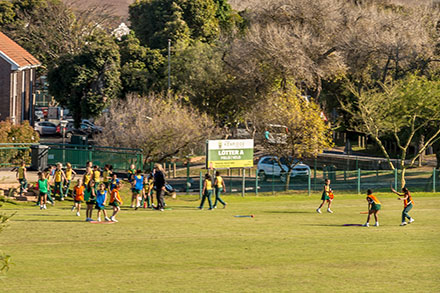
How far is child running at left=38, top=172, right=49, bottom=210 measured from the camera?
28109 millimetres

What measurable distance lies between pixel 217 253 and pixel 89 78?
168ft

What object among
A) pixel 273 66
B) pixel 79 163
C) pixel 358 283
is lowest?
pixel 358 283

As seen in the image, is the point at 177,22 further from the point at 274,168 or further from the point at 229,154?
the point at 229,154

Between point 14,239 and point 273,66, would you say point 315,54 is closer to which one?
point 273,66

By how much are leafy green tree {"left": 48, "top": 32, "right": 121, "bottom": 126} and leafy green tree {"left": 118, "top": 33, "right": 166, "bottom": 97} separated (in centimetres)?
117

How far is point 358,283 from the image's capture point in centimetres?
1716

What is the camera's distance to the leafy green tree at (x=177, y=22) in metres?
75.8

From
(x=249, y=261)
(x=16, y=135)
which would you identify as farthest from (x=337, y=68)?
(x=249, y=261)

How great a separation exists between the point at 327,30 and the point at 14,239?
44.7 metres

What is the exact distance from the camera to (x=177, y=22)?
7556 cm

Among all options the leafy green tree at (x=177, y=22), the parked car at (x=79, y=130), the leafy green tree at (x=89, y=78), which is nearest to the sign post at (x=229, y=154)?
the leafy green tree at (x=89, y=78)

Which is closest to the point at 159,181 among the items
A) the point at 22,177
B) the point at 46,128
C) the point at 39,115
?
the point at 22,177

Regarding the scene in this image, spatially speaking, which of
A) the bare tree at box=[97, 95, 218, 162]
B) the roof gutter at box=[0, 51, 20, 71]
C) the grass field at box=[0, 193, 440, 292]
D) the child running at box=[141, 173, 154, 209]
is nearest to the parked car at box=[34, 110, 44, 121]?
the roof gutter at box=[0, 51, 20, 71]

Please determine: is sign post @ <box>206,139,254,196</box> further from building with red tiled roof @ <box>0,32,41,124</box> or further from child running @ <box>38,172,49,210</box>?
building with red tiled roof @ <box>0,32,41,124</box>
